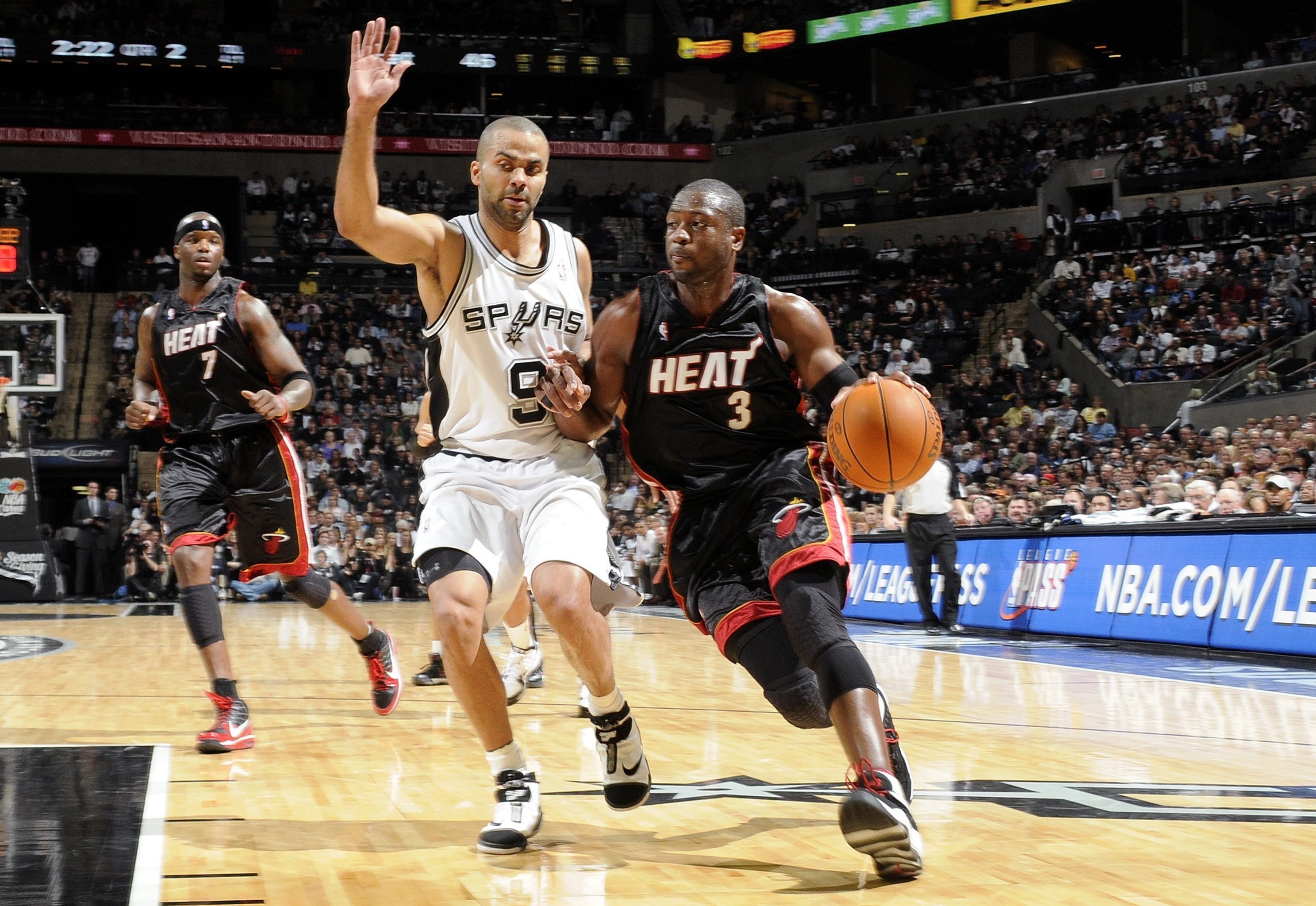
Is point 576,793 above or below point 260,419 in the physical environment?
below

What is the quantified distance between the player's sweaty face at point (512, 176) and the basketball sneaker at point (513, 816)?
157 cm

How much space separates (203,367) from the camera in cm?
566

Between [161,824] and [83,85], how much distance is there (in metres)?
33.2

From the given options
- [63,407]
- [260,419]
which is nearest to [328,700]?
[260,419]

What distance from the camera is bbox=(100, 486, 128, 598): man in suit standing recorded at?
18.6 meters

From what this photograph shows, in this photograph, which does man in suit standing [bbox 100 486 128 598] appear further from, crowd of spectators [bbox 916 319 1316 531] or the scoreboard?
crowd of spectators [bbox 916 319 1316 531]

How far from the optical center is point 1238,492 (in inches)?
404

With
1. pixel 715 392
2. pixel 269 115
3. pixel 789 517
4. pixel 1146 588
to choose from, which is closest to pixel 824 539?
pixel 789 517

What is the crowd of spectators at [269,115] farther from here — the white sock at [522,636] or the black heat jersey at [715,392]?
the black heat jersey at [715,392]

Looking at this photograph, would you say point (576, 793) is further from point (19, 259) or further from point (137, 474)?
point (137, 474)

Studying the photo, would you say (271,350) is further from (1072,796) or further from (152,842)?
(1072,796)

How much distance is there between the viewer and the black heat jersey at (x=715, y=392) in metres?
3.73

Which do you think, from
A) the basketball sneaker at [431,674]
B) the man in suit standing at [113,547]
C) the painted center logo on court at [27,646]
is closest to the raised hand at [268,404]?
the basketball sneaker at [431,674]

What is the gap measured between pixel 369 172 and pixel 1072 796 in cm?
275
